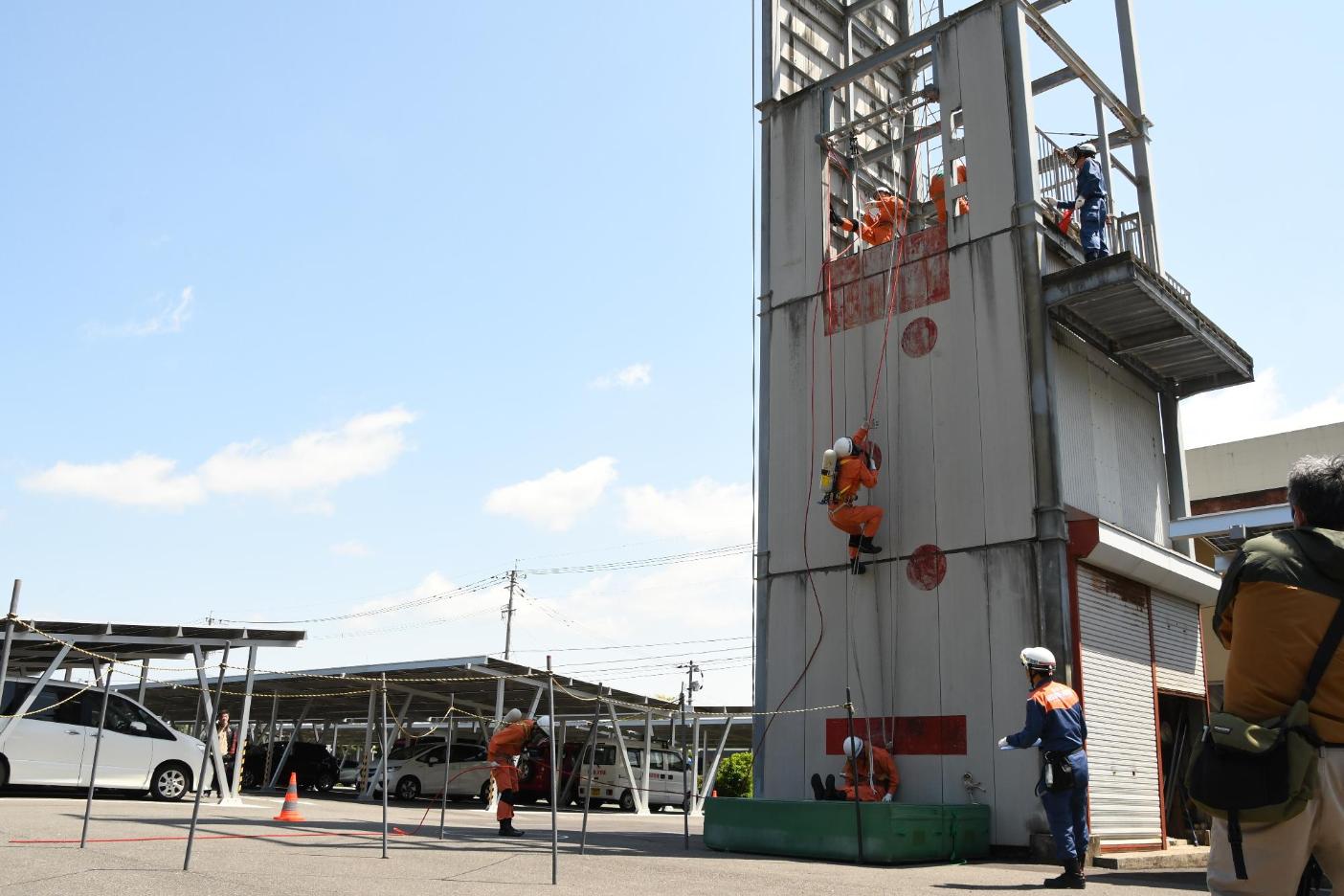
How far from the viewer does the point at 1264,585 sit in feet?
11.5

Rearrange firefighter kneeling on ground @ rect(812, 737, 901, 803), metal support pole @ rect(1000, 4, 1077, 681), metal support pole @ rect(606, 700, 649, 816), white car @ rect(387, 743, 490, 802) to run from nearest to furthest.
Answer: metal support pole @ rect(1000, 4, 1077, 681)
firefighter kneeling on ground @ rect(812, 737, 901, 803)
white car @ rect(387, 743, 490, 802)
metal support pole @ rect(606, 700, 649, 816)

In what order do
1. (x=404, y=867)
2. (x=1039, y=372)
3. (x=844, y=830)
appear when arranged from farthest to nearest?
(x=1039, y=372)
(x=844, y=830)
(x=404, y=867)

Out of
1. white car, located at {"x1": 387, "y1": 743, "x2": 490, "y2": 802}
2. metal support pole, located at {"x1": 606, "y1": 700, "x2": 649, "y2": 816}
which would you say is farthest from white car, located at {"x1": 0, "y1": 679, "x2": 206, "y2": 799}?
metal support pole, located at {"x1": 606, "y1": 700, "x2": 649, "y2": 816}

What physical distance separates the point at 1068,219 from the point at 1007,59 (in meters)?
2.21

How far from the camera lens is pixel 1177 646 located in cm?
1416

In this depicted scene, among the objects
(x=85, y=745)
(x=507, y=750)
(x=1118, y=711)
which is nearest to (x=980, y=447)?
(x=1118, y=711)

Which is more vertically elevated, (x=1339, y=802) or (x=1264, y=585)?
(x=1264, y=585)

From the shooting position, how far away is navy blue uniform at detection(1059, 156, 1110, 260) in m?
13.6

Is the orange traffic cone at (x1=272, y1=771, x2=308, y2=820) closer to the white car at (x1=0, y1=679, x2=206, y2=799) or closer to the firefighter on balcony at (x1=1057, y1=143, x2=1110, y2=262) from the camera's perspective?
the white car at (x1=0, y1=679, x2=206, y2=799)

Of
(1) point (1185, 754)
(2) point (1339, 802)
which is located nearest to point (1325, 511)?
(2) point (1339, 802)

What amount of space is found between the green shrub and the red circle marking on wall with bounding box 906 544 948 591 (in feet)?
84.4

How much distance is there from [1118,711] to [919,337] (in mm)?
5025

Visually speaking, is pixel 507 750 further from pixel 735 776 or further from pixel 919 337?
pixel 735 776

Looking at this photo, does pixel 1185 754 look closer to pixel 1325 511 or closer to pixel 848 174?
pixel 848 174
